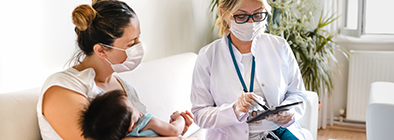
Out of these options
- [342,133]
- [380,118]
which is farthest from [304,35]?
[380,118]

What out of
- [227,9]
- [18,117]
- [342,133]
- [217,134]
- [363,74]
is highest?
[227,9]

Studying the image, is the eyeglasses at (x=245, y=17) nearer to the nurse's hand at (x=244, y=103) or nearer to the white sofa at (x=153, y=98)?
the nurse's hand at (x=244, y=103)

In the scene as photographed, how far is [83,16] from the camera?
121 cm

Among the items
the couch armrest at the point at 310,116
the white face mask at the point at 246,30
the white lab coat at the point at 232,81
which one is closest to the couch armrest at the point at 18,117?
the white lab coat at the point at 232,81

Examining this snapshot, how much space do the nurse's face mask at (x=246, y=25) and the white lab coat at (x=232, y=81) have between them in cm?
7

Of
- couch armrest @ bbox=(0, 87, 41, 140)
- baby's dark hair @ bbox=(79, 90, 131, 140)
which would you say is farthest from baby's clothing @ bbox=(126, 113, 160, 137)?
couch armrest @ bbox=(0, 87, 41, 140)

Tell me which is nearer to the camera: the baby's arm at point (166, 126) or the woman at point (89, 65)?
the woman at point (89, 65)

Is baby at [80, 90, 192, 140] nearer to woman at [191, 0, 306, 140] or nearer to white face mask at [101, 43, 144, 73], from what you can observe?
white face mask at [101, 43, 144, 73]

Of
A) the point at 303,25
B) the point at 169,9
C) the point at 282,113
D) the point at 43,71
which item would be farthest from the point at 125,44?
the point at 303,25

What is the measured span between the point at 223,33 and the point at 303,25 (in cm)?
158

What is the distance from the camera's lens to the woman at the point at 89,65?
1.12m

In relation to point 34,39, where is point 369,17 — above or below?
below

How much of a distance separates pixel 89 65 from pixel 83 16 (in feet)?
0.63

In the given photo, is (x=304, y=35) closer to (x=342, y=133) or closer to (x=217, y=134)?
(x=342, y=133)
